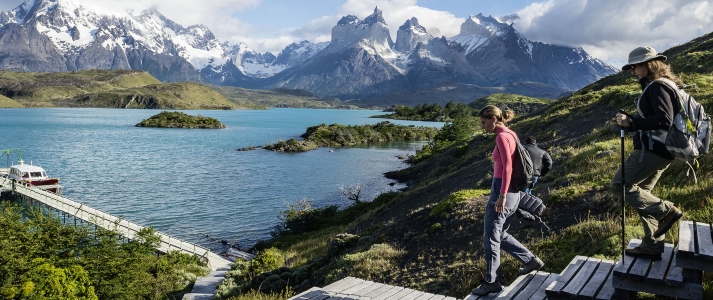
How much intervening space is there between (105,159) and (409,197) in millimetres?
61817

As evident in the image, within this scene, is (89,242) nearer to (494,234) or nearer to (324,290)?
(324,290)

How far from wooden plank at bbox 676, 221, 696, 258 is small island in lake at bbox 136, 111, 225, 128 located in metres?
169

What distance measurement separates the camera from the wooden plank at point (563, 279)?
6.20 m

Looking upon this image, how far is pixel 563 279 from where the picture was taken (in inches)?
262

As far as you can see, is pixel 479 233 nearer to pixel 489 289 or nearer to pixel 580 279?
pixel 489 289

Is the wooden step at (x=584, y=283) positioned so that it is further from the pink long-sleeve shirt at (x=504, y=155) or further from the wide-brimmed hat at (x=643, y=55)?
the wide-brimmed hat at (x=643, y=55)

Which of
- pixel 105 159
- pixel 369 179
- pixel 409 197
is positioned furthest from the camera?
pixel 105 159

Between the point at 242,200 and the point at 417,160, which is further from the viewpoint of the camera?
the point at 417,160

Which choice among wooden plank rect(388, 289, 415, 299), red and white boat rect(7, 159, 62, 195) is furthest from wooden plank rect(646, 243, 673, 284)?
red and white boat rect(7, 159, 62, 195)

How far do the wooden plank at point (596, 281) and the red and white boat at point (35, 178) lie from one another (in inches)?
2349

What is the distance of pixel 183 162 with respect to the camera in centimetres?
7725

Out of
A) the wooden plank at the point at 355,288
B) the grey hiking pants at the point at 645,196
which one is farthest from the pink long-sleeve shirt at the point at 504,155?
the wooden plank at the point at 355,288

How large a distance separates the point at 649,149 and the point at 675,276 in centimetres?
173

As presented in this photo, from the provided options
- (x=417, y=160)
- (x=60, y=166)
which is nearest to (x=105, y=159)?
(x=60, y=166)
